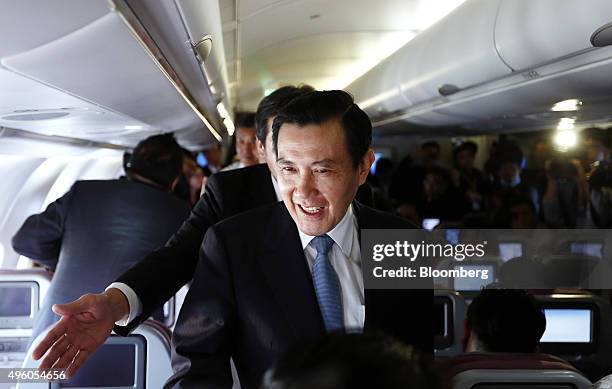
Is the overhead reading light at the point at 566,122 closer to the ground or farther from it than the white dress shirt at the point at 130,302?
farther from it

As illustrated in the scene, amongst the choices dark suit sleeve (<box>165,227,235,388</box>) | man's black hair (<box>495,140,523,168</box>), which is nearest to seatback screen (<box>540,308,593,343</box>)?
dark suit sleeve (<box>165,227,235,388</box>)

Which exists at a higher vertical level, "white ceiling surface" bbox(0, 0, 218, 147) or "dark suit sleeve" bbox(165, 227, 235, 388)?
"white ceiling surface" bbox(0, 0, 218, 147)

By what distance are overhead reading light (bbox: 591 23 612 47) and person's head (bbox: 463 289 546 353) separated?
3.60ft

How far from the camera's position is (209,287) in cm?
177

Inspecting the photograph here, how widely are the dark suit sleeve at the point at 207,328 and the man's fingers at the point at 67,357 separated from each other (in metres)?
0.24

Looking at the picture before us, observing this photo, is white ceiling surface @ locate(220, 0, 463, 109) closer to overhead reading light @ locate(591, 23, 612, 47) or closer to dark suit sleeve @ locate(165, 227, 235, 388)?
Result: overhead reading light @ locate(591, 23, 612, 47)

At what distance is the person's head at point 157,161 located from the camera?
3.75 meters

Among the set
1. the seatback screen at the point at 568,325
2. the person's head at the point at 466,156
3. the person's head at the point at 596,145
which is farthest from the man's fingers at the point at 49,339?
the person's head at the point at 466,156

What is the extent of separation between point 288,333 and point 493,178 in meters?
7.61

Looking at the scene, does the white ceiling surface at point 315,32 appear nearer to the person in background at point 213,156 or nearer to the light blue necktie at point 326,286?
the person in background at point 213,156

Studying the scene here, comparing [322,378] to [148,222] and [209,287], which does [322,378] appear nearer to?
[209,287]

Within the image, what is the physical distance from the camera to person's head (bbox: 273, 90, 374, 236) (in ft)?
5.71

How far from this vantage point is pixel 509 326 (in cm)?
265

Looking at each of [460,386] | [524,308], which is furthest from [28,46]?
[524,308]
